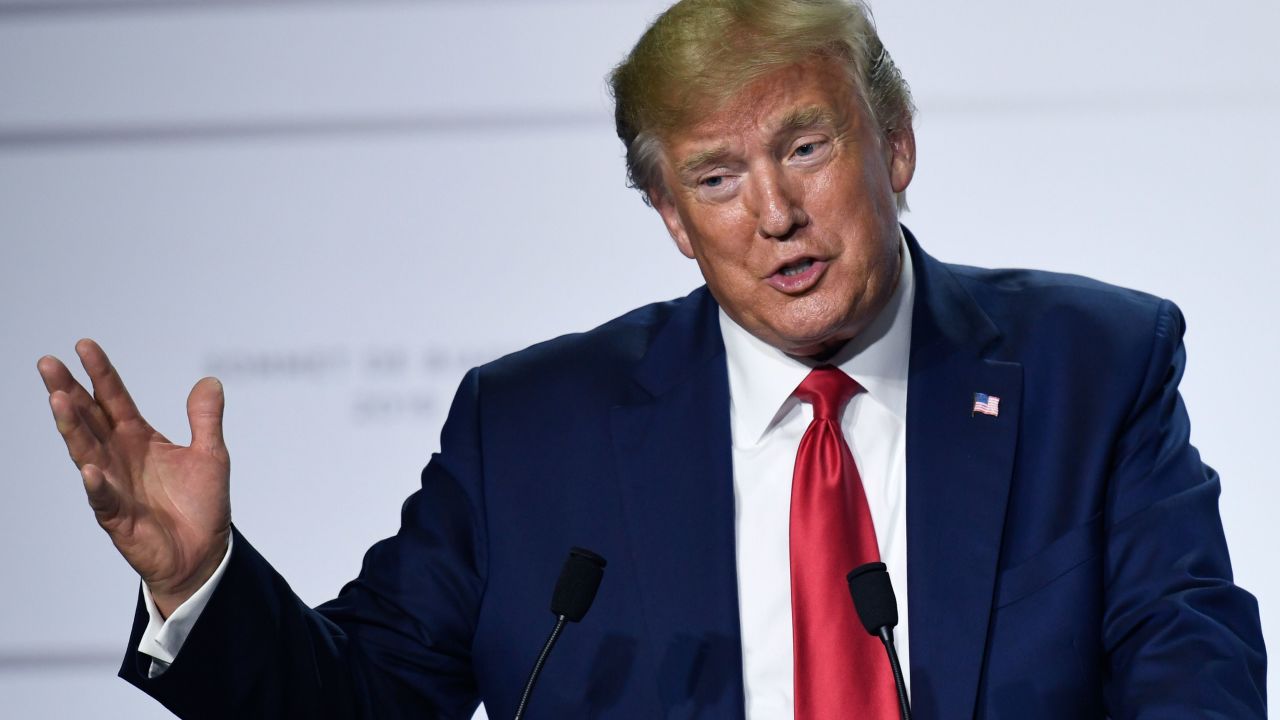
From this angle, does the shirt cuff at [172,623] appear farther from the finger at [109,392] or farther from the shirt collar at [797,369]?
the shirt collar at [797,369]

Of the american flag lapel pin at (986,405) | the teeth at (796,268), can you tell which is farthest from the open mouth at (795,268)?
the american flag lapel pin at (986,405)

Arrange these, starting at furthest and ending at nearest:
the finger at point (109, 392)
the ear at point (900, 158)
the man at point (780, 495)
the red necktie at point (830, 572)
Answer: the ear at point (900, 158)
the red necktie at point (830, 572)
the man at point (780, 495)
the finger at point (109, 392)

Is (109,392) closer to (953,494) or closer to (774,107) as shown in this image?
(774,107)

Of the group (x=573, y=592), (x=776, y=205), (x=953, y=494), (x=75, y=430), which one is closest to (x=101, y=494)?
(x=75, y=430)

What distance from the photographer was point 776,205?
6.33 ft

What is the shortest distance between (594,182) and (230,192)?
2.43ft

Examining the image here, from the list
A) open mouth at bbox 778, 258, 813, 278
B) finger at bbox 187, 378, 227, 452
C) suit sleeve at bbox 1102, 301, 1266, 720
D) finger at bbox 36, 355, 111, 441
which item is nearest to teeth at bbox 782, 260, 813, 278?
open mouth at bbox 778, 258, 813, 278

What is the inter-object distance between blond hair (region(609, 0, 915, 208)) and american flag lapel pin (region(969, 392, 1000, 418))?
403 millimetres

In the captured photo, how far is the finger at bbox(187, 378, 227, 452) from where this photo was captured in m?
1.70

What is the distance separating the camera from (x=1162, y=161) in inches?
110

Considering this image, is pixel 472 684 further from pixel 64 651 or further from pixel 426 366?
pixel 64 651

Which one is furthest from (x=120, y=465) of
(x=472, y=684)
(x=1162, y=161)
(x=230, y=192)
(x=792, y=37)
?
(x=1162, y=161)

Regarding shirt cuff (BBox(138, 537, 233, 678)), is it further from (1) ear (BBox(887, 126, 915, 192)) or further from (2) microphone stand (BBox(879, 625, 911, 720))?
(1) ear (BBox(887, 126, 915, 192))

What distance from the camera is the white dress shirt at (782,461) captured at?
198 centimetres
